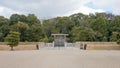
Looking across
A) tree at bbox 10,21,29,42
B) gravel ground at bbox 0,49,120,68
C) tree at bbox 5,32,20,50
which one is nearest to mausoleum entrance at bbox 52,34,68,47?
tree at bbox 10,21,29,42

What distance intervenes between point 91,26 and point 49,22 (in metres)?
9.15

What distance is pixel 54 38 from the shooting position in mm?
41156

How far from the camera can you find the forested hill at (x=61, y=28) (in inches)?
1544

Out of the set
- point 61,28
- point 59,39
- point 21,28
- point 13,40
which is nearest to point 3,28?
point 21,28

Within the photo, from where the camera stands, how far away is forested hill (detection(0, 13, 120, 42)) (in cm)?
3922

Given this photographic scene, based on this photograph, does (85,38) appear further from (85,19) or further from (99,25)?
(85,19)

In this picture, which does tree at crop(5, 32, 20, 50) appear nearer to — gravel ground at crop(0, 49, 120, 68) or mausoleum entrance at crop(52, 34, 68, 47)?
mausoleum entrance at crop(52, 34, 68, 47)

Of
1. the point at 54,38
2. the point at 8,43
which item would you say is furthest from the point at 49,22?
the point at 8,43

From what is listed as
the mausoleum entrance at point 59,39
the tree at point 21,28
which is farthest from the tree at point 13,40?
the mausoleum entrance at point 59,39

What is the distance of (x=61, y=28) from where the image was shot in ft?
156

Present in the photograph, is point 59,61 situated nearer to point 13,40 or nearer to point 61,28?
point 13,40

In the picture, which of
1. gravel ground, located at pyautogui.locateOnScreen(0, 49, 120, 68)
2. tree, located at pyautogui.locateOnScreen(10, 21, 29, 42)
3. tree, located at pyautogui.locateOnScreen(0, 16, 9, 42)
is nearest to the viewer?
gravel ground, located at pyautogui.locateOnScreen(0, 49, 120, 68)

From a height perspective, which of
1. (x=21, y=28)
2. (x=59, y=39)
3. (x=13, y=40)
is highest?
(x=21, y=28)

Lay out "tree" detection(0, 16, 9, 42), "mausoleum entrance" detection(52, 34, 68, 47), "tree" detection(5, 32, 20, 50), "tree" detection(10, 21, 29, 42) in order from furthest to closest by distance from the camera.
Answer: "mausoleum entrance" detection(52, 34, 68, 47), "tree" detection(0, 16, 9, 42), "tree" detection(10, 21, 29, 42), "tree" detection(5, 32, 20, 50)
